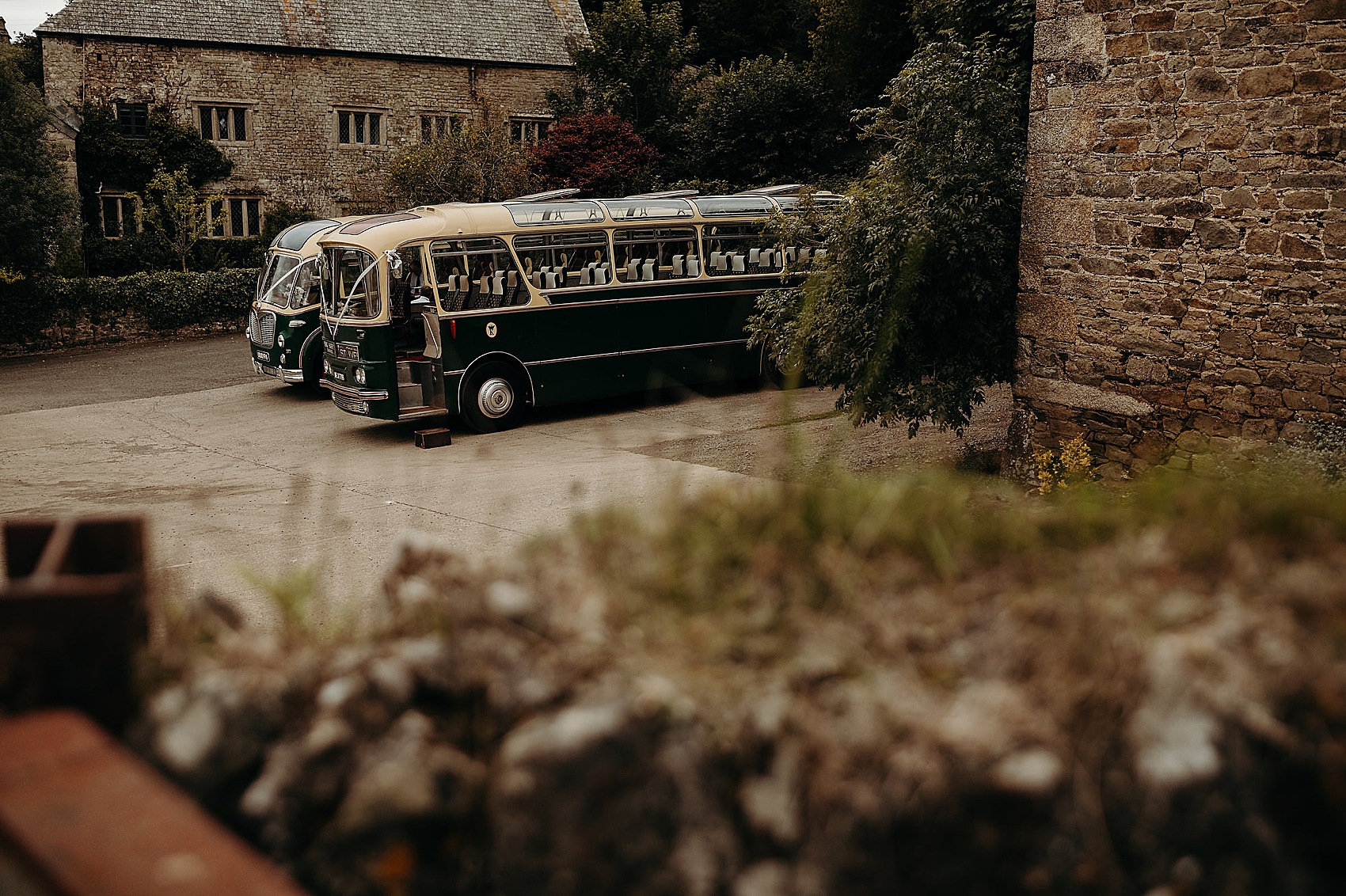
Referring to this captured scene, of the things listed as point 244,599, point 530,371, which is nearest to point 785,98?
point 530,371

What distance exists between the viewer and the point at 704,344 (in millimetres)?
16109

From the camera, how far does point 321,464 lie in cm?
1263

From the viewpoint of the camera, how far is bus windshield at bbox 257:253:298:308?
17.9 m

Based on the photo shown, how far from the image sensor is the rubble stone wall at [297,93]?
96.7 ft

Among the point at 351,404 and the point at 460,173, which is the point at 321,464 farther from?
the point at 460,173

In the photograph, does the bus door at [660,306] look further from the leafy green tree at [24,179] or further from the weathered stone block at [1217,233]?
the leafy green tree at [24,179]

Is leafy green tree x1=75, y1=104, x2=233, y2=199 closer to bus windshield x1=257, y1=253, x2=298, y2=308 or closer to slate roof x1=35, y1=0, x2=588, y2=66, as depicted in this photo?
slate roof x1=35, y1=0, x2=588, y2=66

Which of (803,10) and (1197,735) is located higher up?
(803,10)

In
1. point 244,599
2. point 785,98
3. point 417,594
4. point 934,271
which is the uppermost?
point 785,98

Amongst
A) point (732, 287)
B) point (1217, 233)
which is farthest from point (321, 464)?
point (1217, 233)

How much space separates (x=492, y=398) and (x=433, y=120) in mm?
Result: 22159

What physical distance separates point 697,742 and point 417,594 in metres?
0.80

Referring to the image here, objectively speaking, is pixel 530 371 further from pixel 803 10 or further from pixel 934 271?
pixel 803 10

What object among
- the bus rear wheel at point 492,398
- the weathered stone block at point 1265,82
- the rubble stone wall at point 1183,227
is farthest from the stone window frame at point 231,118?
the weathered stone block at point 1265,82
